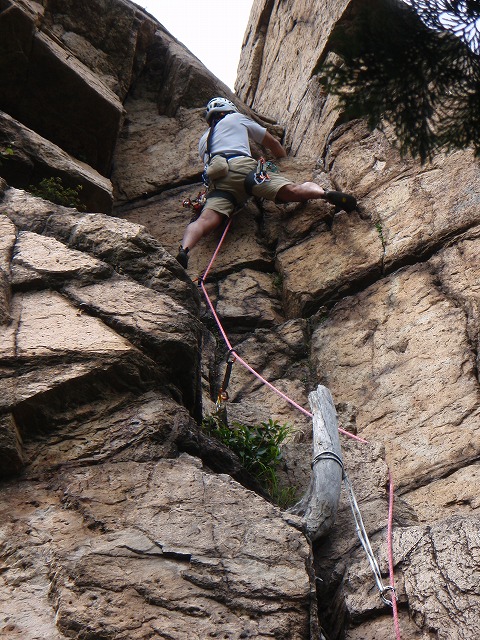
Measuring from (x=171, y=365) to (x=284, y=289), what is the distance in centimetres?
319

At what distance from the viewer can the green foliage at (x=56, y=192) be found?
24.7 ft

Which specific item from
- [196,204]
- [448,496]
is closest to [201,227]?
[196,204]

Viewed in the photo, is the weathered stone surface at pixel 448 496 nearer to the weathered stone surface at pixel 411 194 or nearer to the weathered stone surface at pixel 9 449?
the weathered stone surface at pixel 411 194

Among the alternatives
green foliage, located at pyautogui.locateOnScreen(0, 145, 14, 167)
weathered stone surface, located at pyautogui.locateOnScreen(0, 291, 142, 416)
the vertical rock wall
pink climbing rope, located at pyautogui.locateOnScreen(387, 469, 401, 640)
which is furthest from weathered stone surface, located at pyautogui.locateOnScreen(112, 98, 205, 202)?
pink climbing rope, located at pyautogui.locateOnScreen(387, 469, 401, 640)

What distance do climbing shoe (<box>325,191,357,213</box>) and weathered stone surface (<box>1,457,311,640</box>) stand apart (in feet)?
14.1

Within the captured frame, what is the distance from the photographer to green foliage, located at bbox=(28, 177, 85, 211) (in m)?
7.54

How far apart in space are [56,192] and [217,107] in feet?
9.24

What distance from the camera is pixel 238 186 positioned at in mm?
9070

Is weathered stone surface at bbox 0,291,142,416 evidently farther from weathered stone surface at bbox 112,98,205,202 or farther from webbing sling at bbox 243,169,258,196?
weathered stone surface at bbox 112,98,205,202

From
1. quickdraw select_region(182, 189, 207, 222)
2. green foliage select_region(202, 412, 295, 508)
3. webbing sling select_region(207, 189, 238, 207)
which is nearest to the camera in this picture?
green foliage select_region(202, 412, 295, 508)

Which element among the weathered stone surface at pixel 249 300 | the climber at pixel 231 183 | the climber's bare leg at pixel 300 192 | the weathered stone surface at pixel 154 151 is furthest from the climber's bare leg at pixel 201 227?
the weathered stone surface at pixel 154 151

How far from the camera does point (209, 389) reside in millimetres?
6945

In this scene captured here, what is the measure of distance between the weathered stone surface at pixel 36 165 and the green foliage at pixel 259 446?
10.2 ft

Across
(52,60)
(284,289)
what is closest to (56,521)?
(284,289)
